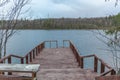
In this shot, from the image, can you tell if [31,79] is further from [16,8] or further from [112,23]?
[16,8]

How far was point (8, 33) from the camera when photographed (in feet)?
42.0

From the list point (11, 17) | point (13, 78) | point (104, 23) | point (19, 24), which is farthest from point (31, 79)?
point (19, 24)

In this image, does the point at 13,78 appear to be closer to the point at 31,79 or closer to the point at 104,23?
the point at 31,79

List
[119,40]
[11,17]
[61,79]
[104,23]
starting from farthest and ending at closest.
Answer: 1. [11,17]
2. [61,79]
3. [104,23]
4. [119,40]

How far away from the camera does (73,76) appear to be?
962 centimetres

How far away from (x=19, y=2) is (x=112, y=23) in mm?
8981

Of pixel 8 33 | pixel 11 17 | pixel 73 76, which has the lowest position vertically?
pixel 73 76

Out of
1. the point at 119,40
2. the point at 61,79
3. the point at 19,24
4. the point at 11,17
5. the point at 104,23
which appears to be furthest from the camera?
the point at 19,24

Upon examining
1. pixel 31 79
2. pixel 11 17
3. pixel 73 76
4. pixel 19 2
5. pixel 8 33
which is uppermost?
pixel 19 2

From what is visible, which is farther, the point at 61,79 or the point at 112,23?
the point at 61,79

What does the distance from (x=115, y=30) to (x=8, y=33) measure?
9.22m

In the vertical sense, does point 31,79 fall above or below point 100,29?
below

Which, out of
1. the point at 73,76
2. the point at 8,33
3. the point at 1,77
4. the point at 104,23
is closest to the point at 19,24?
the point at 8,33

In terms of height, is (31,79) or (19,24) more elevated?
(19,24)
